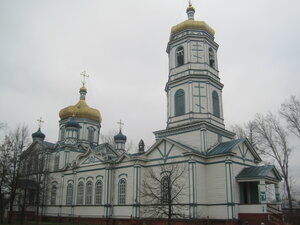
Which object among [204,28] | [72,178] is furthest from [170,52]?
[72,178]

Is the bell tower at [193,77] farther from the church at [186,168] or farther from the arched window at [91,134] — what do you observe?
the arched window at [91,134]

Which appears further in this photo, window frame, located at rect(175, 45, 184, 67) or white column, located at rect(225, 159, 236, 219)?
window frame, located at rect(175, 45, 184, 67)

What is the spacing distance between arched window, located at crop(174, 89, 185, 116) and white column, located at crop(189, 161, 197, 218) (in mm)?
5379

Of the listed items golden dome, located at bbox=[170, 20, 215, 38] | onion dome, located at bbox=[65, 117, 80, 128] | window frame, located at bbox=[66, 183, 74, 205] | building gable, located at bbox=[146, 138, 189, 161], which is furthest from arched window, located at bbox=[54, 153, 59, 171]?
golden dome, located at bbox=[170, 20, 215, 38]

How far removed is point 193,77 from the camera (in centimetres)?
2728

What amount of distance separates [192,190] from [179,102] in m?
8.15

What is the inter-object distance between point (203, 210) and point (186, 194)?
66.8 inches

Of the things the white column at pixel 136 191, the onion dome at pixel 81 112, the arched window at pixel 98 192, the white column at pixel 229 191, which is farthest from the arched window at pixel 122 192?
the onion dome at pixel 81 112

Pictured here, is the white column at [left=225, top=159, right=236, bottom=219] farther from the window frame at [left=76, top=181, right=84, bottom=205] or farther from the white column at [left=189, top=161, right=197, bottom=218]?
the window frame at [left=76, top=181, right=84, bottom=205]

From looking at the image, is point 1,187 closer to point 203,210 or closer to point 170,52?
point 203,210

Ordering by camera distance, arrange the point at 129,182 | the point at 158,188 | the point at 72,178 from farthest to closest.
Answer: the point at 72,178
the point at 129,182
the point at 158,188

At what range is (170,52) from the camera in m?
29.9

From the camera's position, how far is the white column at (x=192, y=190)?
73.9 ft

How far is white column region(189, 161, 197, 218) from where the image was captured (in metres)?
22.5
